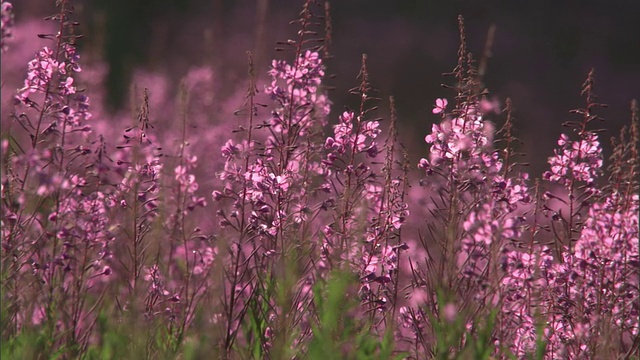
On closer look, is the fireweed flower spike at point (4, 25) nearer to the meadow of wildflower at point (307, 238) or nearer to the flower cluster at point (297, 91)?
the meadow of wildflower at point (307, 238)

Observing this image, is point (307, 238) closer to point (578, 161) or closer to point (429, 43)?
point (578, 161)

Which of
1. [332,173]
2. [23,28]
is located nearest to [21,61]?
[23,28]

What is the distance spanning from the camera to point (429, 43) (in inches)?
848

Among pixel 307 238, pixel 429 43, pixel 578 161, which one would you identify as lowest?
pixel 307 238

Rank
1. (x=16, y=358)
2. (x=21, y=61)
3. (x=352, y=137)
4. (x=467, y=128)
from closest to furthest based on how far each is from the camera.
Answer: (x=16, y=358) → (x=467, y=128) → (x=352, y=137) → (x=21, y=61)

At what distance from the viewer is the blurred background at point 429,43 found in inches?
755

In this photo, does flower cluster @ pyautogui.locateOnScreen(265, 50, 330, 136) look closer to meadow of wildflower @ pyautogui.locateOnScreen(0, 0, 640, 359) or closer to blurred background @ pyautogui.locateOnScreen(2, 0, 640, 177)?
meadow of wildflower @ pyautogui.locateOnScreen(0, 0, 640, 359)

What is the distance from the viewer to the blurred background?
63.0ft

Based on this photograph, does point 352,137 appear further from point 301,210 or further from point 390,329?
point 390,329

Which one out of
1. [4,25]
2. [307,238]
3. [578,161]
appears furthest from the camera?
[578,161]

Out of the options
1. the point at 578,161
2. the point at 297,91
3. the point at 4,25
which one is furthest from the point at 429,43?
the point at 4,25

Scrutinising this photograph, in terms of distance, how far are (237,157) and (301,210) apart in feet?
1.08

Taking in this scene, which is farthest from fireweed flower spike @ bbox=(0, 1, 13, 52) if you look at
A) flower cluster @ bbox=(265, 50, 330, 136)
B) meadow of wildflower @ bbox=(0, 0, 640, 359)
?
flower cluster @ bbox=(265, 50, 330, 136)

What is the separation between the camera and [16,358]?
3590 mm
